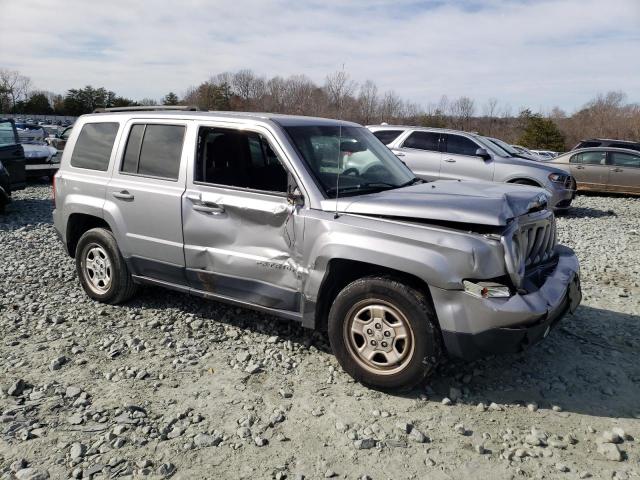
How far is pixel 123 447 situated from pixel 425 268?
7.10 ft

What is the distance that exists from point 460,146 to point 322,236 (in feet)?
26.5

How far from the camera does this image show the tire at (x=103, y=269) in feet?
17.0

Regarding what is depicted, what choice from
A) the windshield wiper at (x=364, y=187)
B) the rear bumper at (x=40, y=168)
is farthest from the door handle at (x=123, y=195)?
the rear bumper at (x=40, y=168)

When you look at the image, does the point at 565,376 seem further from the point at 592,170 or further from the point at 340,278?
the point at 592,170

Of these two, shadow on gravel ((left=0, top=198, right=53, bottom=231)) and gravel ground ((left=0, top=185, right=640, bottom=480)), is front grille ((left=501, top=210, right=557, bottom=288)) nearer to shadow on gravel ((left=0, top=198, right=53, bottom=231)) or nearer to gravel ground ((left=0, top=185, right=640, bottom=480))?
gravel ground ((left=0, top=185, right=640, bottom=480))

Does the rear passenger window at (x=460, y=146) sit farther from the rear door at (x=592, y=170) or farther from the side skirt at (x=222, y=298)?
the side skirt at (x=222, y=298)

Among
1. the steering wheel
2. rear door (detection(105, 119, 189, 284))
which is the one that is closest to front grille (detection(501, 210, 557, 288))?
the steering wheel

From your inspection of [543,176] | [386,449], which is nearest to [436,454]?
[386,449]

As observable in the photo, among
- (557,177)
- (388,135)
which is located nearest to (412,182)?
(388,135)

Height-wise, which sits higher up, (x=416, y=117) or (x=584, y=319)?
(x=416, y=117)

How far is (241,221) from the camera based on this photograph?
419 cm

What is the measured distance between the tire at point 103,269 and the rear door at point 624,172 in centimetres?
1419

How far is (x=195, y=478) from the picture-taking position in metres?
2.86

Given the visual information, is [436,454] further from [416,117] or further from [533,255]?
[416,117]
